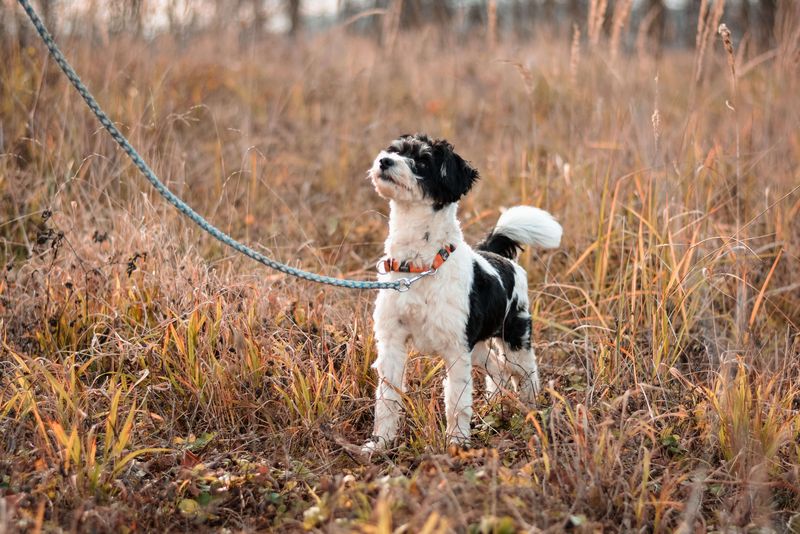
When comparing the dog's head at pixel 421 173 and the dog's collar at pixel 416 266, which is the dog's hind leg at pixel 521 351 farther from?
the dog's head at pixel 421 173

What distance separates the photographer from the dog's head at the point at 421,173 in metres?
3.18

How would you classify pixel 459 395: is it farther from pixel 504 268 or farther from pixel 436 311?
pixel 504 268

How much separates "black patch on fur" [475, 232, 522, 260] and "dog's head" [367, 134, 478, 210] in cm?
67

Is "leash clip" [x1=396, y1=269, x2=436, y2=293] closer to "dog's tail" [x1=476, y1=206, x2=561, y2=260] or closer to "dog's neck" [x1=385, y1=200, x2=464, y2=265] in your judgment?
"dog's neck" [x1=385, y1=200, x2=464, y2=265]

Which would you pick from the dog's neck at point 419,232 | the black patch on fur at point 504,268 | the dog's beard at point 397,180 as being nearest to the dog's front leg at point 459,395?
the dog's neck at point 419,232

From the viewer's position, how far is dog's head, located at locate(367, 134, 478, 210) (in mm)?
3176

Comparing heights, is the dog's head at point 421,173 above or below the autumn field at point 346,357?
above

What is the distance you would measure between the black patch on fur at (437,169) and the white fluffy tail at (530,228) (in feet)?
1.88

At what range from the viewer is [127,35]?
6109 mm

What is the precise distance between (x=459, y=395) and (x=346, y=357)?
66 centimetres

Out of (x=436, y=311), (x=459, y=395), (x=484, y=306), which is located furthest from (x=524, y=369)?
(x=436, y=311)

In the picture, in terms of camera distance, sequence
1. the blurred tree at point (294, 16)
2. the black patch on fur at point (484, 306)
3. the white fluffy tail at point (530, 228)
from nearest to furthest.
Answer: the black patch on fur at point (484, 306) → the white fluffy tail at point (530, 228) → the blurred tree at point (294, 16)

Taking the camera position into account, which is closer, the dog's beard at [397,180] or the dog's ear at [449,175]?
the dog's beard at [397,180]

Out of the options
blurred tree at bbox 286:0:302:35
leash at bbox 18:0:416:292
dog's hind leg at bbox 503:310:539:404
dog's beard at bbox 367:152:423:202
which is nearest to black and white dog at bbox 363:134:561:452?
dog's beard at bbox 367:152:423:202
